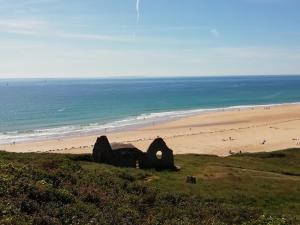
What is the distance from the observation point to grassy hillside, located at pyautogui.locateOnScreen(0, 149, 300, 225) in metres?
18.0

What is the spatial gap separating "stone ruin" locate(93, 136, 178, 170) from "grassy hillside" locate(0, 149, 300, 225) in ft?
8.62

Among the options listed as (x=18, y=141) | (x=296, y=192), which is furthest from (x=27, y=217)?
(x=18, y=141)

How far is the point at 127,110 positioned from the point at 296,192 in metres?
112

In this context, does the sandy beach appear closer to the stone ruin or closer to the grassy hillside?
Result: the stone ruin

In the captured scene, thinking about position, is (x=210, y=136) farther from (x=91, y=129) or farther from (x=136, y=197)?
(x=136, y=197)

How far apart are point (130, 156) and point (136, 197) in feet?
52.8

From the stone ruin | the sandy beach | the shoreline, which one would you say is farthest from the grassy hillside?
the shoreline

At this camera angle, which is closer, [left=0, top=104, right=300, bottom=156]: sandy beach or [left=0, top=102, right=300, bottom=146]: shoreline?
[left=0, top=104, right=300, bottom=156]: sandy beach

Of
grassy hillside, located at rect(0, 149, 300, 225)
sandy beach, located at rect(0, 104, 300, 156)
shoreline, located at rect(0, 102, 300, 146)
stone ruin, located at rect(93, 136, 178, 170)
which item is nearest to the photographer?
grassy hillside, located at rect(0, 149, 300, 225)

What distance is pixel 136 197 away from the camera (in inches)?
878

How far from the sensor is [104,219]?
18.1 m

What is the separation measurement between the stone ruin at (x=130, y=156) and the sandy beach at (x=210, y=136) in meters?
29.6

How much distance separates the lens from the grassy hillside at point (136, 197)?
708 inches

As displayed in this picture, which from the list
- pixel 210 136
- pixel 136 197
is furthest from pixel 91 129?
pixel 136 197
